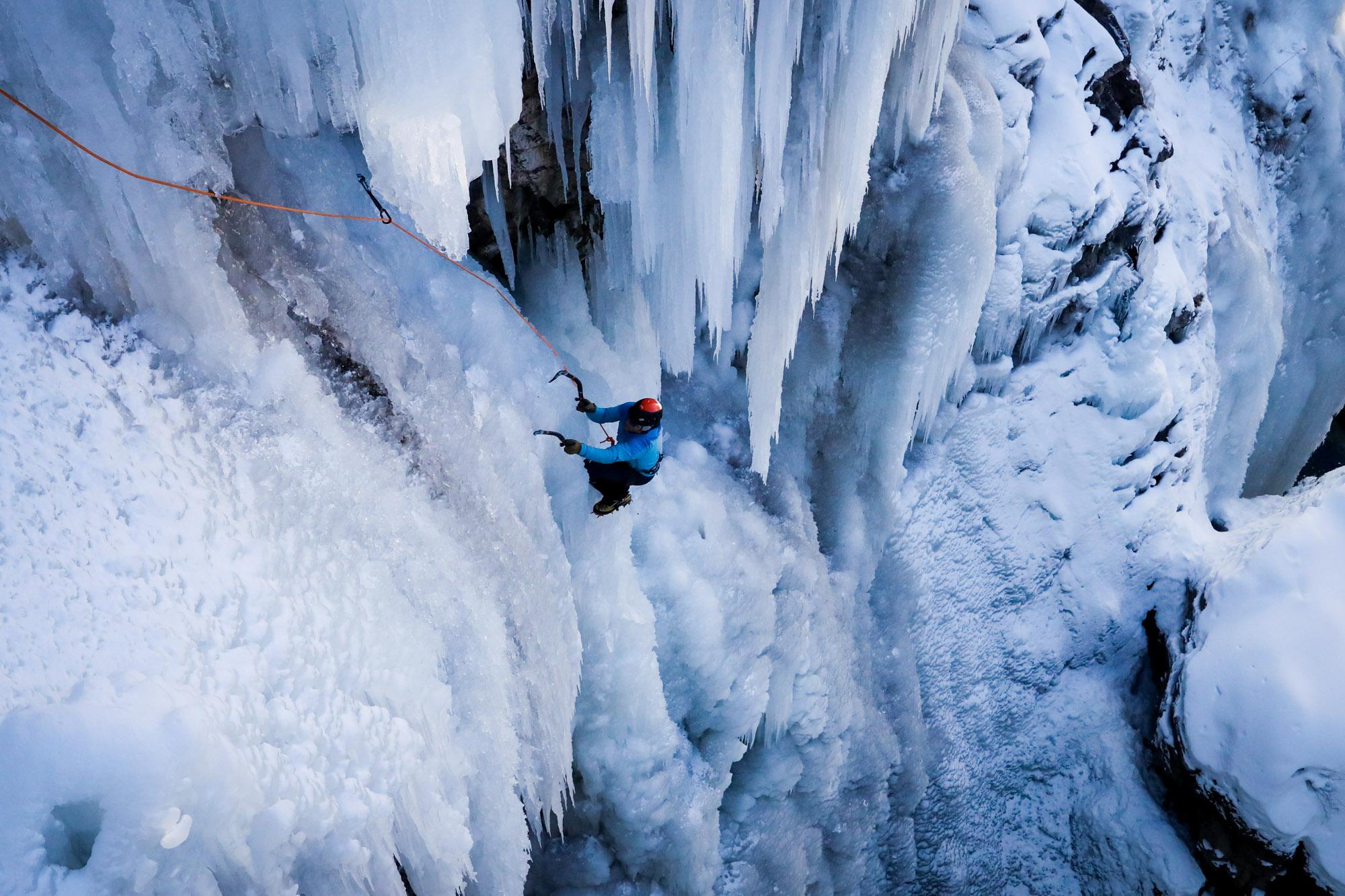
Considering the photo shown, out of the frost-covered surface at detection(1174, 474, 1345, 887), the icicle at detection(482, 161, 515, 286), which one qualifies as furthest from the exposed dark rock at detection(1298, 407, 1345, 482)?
the icicle at detection(482, 161, 515, 286)

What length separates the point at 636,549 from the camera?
4.39m

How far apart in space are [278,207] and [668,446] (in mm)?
2533

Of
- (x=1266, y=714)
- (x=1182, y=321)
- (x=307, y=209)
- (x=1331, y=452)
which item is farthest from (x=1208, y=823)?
(x=1331, y=452)

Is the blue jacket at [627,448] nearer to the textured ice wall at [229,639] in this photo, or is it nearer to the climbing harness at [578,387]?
the climbing harness at [578,387]

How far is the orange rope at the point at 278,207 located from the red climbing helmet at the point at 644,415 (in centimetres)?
27

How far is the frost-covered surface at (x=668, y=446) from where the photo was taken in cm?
233

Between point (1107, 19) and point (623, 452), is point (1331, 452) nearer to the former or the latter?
point (1107, 19)

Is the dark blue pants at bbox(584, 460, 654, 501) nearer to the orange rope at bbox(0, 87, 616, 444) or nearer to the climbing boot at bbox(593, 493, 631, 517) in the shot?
the climbing boot at bbox(593, 493, 631, 517)

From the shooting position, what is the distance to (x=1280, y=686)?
5691 millimetres

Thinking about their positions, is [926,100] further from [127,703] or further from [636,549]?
[127,703]

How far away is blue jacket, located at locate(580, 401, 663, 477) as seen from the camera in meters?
3.56

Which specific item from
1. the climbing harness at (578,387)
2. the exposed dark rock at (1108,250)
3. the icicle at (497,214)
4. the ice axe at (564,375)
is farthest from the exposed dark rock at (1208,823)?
the icicle at (497,214)

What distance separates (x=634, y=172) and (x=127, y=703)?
289 centimetres

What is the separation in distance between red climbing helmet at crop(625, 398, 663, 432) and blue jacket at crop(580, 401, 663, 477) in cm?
3
